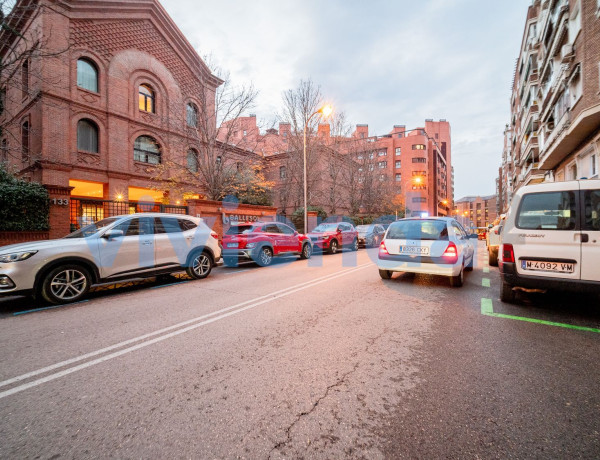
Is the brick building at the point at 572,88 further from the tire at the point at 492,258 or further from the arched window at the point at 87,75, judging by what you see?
the arched window at the point at 87,75

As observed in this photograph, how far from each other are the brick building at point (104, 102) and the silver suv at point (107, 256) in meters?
6.72

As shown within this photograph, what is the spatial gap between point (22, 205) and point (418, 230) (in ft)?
41.2

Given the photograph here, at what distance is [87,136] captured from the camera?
57.1ft

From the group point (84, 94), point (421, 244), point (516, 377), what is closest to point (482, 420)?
point (516, 377)

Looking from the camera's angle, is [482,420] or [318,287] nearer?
[482,420]

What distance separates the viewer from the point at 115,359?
3041mm

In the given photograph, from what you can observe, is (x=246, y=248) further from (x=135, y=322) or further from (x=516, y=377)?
(x=516, y=377)

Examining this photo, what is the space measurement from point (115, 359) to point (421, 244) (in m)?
5.94

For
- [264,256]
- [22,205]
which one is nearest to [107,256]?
[264,256]

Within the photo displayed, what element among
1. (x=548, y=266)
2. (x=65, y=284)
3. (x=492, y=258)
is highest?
(x=548, y=266)

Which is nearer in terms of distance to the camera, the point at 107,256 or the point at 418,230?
the point at 107,256

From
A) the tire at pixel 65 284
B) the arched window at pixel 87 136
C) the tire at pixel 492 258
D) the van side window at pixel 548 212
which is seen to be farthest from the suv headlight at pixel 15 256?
the arched window at pixel 87 136

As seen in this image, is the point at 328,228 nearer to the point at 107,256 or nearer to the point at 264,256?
the point at 264,256

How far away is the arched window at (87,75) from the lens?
17.1m
